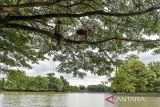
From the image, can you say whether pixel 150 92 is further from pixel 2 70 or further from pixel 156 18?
pixel 156 18

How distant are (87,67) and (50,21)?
2176 millimetres

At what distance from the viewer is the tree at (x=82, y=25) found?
27.2ft

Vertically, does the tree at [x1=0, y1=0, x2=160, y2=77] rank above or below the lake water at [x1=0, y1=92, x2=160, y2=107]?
above

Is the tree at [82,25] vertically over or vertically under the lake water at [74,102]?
over

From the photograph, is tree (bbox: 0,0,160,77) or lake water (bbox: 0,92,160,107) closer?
tree (bbox: 0,0,160,77)

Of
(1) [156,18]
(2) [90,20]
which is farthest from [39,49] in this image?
(1) [156,18]

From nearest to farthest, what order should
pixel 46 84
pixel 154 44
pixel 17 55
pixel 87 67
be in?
pixel 154 44, pixel 87 67, pixel 17 55, pixel 46 84

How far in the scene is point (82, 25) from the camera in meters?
10.7

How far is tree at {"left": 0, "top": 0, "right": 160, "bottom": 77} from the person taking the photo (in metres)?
8.30

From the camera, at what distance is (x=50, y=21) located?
11.0 m

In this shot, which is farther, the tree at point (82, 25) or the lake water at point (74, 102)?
the lake water at point (74, 102)

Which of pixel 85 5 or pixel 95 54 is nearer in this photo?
pixel 85 5

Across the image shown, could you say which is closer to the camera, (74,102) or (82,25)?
(82,25)

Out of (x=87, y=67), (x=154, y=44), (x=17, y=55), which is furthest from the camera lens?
(x=17, y=55)
